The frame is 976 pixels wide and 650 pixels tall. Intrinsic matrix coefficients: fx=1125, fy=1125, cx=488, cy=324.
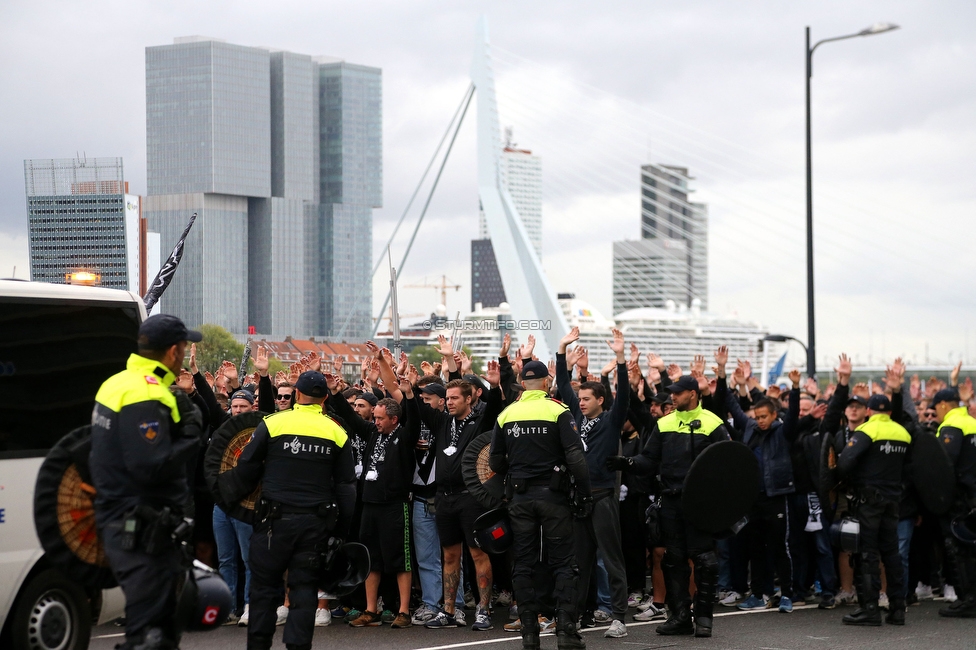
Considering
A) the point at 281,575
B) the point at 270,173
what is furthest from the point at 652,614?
the point at 270,173

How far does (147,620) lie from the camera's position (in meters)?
4.93

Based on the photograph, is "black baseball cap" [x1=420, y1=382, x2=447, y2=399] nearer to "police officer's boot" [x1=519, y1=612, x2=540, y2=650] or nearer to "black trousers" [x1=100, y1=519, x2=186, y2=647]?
"police officer's boot" [x1=519, y1=612, x2=540, y2=650]

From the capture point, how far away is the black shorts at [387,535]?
336 inches

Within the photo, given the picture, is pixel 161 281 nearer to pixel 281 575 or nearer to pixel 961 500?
pixel 281 575

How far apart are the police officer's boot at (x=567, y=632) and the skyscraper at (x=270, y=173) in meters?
82.4

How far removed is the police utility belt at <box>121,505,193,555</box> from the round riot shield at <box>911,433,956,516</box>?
21.2ft

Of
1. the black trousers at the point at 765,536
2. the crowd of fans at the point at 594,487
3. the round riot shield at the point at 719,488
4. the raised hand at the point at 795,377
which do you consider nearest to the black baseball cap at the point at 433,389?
the crowd of fans at the point at 594,487

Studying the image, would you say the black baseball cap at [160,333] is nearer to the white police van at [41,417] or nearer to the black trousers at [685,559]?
the white police van at [41,417]

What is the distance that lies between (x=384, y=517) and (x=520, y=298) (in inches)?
1779

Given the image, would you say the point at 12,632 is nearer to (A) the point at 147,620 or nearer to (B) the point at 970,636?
(A) the point at 147,620

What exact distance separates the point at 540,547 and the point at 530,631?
1.74 feet

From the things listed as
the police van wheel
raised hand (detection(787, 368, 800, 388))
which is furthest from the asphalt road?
raised hand (detection(787, 368, 800, 388))

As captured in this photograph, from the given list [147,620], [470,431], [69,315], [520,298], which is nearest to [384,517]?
[470,431]

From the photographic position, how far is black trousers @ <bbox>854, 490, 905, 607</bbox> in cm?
847
